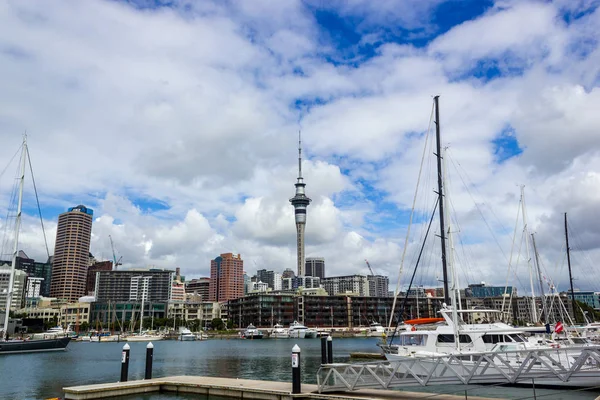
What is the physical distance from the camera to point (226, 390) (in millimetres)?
29438

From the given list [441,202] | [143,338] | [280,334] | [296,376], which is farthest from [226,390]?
[280,334]

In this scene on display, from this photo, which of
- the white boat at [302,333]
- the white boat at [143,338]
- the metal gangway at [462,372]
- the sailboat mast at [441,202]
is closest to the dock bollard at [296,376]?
the metal gangway at [462,372]

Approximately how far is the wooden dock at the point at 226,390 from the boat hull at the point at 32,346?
66.7m

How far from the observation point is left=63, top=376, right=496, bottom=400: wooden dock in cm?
2544

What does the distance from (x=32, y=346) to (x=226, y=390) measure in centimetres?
7772

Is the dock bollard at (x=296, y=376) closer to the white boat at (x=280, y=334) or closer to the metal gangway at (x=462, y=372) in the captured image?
the metal gangway at (x=462, y=372)

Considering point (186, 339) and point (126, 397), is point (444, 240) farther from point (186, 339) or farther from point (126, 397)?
point (186, 339)

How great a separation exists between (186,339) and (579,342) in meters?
141

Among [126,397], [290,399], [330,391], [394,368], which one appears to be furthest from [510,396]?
[126,397]

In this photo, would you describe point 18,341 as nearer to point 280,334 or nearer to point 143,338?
→ point 143,338

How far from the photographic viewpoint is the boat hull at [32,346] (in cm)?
8469

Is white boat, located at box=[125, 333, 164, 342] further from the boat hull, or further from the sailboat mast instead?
the sailboat mast

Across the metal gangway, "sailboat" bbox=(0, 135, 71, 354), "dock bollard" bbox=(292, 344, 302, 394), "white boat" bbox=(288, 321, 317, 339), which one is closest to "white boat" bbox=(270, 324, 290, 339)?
"white boat" bbox=(288, 321, 317, 339)

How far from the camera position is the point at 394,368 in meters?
26.5
